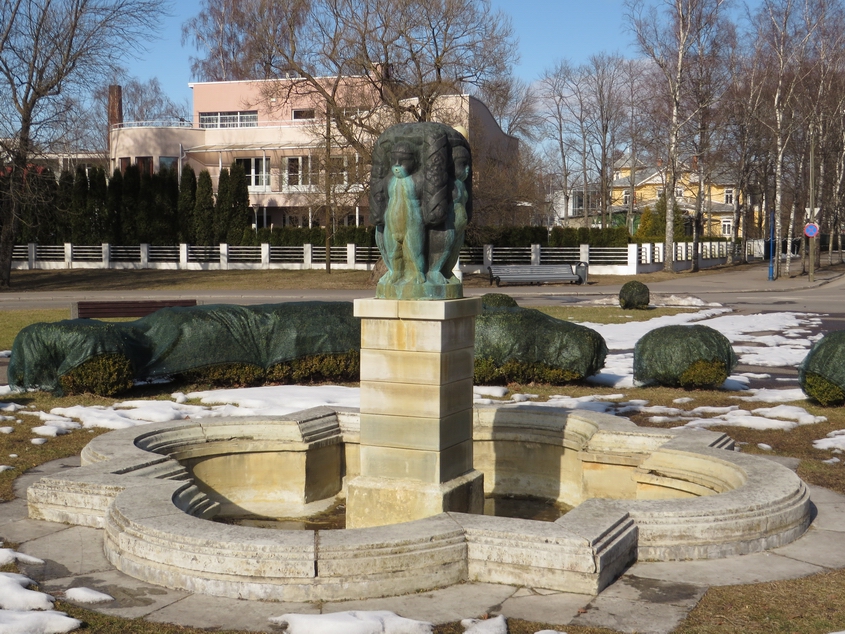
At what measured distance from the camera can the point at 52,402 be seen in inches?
447

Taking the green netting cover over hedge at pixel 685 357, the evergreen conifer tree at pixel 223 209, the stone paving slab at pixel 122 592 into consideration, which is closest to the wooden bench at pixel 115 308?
the green netting cover over hedge at pixel 685 357

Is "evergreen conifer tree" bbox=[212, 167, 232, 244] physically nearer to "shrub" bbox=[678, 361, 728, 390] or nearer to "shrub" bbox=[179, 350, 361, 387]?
"shrub" bbox=[179, 350, 361, 387]

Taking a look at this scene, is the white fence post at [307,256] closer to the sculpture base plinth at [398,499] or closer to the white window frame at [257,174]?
the white window frame at [257,174]

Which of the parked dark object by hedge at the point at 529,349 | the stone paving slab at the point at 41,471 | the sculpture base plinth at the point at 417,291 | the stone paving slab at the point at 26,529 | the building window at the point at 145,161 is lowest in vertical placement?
the stone paving slab at the point at 41,471

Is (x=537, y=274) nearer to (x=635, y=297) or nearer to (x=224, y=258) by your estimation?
(x=635, y=297)

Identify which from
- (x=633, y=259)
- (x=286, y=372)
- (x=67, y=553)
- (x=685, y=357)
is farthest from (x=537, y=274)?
(x=67, y=553)

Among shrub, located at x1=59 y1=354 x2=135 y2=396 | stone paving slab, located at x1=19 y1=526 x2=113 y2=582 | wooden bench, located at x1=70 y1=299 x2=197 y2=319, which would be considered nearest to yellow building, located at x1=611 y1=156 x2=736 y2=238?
Answer: wooden bench, located at x1=70 y1=299 x2=197 y2=319

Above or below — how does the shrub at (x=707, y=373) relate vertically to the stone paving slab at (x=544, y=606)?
above

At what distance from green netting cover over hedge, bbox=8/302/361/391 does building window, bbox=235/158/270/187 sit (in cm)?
3967

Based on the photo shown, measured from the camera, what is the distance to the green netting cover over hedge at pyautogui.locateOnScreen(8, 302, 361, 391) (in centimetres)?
1166

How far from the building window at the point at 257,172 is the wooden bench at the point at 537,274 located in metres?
19.5

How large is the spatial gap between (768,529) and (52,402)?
8.81 metres

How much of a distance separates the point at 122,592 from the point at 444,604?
1.77 metres

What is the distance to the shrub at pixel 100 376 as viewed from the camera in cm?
1152
